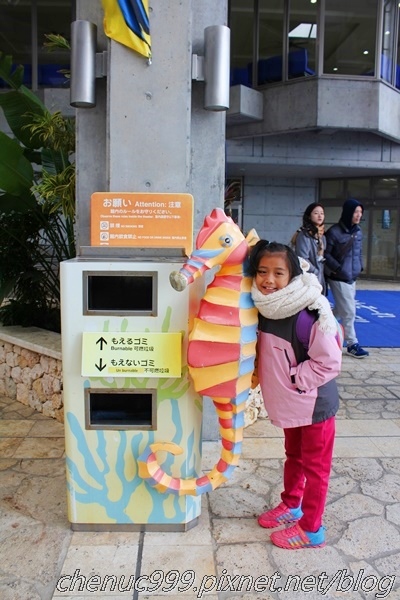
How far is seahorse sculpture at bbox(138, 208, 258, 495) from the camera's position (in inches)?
89.1

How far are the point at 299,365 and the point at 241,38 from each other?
1293 cm

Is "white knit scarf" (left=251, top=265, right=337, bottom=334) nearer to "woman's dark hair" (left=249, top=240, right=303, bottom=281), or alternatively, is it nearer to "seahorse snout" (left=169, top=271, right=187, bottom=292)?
"woman's dark hair" (left=249, top=240, right=303, bottom=281)

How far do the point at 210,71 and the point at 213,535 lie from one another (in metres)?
2.68

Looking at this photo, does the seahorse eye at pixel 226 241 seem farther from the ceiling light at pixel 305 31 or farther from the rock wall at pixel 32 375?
the ceiling light at pixel 305 31

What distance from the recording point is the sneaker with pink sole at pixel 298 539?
2.49 metres

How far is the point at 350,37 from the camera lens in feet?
40.2

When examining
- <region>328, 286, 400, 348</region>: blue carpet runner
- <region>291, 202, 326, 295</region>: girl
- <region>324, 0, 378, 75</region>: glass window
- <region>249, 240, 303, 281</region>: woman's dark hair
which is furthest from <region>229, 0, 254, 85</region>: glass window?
<region>249, 240, 303, 281</region>: woman's dark hair

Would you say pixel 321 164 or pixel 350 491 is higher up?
pixel 321 164

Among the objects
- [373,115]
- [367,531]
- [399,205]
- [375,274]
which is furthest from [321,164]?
[367,531]

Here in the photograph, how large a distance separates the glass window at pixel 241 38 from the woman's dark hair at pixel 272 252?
1181 centimetres

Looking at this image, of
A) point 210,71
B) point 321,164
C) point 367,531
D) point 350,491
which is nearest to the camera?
point 367,531

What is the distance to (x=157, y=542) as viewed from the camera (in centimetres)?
251

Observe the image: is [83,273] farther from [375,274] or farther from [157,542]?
[375,274]

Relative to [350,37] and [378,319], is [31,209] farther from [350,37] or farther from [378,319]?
[350,37]
